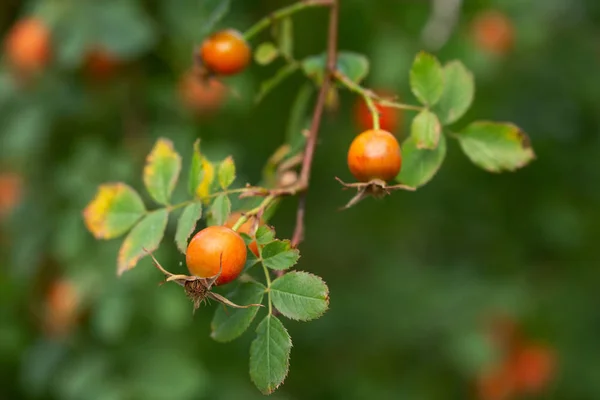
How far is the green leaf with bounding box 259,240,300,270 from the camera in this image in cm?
78

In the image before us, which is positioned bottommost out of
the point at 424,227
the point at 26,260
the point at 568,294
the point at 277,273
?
the point at 568,294

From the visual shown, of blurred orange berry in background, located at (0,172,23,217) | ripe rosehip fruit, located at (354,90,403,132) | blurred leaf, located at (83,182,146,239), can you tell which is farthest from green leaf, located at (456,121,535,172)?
blurred orange berry in background, located at (0,172,23,217)

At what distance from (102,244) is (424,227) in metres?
1.48

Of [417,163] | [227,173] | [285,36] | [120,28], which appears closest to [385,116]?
[120,28]

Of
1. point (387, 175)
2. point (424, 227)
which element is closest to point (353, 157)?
point (387, 175)

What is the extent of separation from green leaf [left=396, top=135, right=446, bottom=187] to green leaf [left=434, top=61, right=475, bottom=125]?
0.24ft

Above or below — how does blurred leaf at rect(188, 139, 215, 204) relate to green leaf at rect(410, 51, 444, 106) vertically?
below

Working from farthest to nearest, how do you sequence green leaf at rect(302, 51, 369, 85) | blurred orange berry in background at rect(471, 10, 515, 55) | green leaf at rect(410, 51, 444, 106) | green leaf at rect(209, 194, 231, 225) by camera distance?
blurred orange berry in background at rect(471, 10, 515, 55) → green leaf at rect(302, 51, 369, 85) → green leaf at rect(410, 51, 444, 106) → green leaf at rect(209, 194, 231, 225)

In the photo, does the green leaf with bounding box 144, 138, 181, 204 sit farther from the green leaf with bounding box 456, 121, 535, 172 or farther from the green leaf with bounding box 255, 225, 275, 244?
the green leaf with bounding box 456, 121, 535, 172

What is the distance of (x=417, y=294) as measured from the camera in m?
2.62

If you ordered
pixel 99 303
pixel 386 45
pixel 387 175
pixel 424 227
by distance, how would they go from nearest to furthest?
pixel 387 175
pixel 99 303
pixel 386 45
pixel 424 227

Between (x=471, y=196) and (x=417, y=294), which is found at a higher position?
(x=471, y=196)

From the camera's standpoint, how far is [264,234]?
80cm

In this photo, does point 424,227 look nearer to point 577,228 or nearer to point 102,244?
point 577,228
